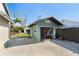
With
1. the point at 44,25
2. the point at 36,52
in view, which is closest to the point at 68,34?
the point at 44,25

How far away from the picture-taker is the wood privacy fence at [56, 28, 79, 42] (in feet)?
51.5

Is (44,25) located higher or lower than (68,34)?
higher

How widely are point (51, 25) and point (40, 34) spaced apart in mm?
1811

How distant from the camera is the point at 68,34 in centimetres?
1752

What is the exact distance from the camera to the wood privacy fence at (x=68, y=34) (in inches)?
618

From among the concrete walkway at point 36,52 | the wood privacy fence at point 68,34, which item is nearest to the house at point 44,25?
the wood privacy fence at point 68,34

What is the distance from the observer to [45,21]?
17500 mm

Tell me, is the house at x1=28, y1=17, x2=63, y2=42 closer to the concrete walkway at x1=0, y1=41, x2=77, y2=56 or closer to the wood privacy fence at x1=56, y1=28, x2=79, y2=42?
the wood privacy fence at x1=56, y1=28, x2=79, y2=42

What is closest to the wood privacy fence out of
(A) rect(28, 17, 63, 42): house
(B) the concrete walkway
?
(A) rect(28, 17, 63, 42): house

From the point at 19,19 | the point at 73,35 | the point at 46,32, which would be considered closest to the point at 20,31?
the point at 19,19

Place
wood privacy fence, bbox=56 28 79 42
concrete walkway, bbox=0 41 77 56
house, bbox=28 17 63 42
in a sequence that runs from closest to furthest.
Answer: concrete walkway, bbox=0 41 77 56 → wood privacy fence, bbox=56 28 79 42 → house, bbox=28 17 63 42

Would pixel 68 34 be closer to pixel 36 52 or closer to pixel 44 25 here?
pixel 44 25

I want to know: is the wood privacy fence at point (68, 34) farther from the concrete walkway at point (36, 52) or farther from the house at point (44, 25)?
the concrete walkway at point (36, 52)

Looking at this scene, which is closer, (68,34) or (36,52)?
(36,52)
